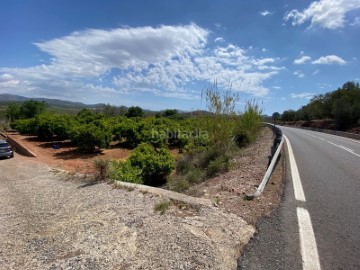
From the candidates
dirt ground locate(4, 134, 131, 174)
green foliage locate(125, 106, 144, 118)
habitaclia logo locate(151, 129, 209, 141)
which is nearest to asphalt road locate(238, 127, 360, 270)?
dirt ground locate(4, 134, 131, 174)

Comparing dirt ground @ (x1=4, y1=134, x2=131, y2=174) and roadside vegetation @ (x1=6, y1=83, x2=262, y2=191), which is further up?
roadside vegetation @ (x1=6, y1=83, x2=262, y2=191)

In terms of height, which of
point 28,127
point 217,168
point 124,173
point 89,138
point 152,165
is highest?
point 217,168

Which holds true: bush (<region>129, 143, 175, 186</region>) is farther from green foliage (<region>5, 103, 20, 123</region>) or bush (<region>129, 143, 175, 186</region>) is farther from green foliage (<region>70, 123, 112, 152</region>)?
green foliage (<region>5, 103, 20, 123</region>)

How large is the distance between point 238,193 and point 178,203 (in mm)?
1365

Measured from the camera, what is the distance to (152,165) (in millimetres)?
11023

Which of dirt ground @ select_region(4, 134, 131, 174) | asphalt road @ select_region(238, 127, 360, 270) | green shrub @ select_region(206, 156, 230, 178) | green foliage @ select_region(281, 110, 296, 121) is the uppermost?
green foliage @ select_region(281, 110, 296, 121)

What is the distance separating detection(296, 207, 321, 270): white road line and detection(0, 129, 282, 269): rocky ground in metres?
0.62

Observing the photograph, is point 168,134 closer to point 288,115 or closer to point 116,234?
point 116,234

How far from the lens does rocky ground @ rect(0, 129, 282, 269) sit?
355 centimetres

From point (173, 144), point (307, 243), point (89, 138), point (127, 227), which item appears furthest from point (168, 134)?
point (307, 243)

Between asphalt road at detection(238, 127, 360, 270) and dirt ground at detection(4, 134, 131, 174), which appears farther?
dirt ground at detection(4, 134, 131, 174)

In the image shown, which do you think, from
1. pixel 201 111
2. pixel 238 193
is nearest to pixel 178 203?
pixel 238 193

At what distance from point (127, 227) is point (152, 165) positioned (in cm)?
654

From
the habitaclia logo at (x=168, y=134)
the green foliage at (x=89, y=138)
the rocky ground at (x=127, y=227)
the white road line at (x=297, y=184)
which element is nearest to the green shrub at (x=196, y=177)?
the rocky ground at (x=127, y=227)
